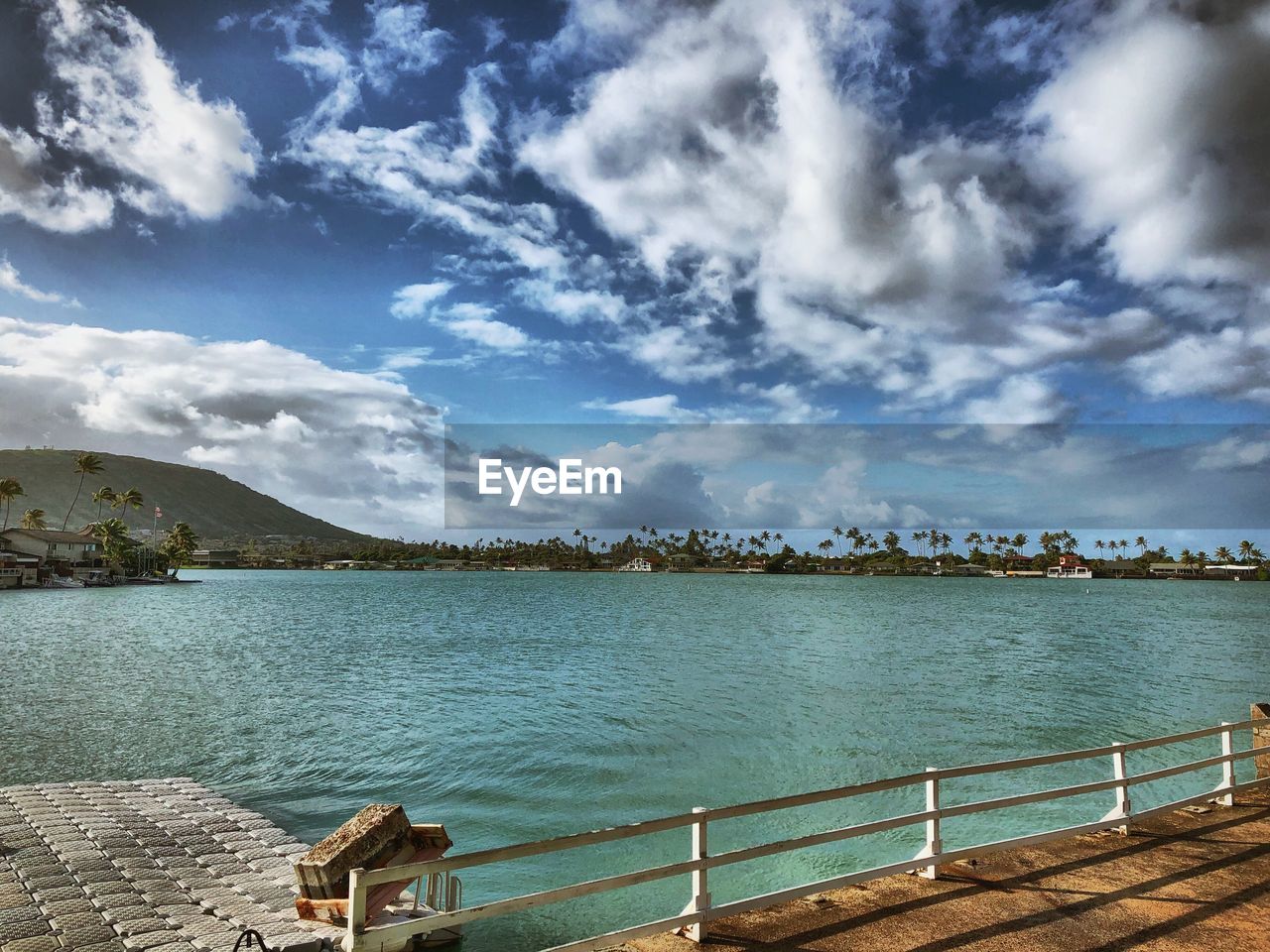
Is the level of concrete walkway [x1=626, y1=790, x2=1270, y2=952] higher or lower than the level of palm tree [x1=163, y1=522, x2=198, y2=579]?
lower

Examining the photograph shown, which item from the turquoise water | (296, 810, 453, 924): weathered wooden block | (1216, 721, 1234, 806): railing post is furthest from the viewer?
the turquoise water

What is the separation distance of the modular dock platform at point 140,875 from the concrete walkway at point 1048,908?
575 cm

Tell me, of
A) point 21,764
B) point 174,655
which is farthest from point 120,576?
point 21,764

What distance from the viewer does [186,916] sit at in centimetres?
1027

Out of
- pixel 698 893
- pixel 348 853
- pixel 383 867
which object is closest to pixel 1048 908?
pixel 698 893

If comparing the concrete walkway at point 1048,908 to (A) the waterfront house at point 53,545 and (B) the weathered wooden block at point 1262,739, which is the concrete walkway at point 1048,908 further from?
(A) the waterfront house at point 53,545

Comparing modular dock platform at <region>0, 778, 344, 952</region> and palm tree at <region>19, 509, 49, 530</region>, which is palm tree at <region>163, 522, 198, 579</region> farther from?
modular dock platform at <region>0, 778, 344, 952</region>

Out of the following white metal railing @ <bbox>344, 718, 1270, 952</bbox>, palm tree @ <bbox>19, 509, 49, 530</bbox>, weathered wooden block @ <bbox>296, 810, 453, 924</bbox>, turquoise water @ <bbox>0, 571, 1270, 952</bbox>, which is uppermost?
palm tree @ <bbox>19, 509, 49, 530</bbox>

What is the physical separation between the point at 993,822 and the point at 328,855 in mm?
16188

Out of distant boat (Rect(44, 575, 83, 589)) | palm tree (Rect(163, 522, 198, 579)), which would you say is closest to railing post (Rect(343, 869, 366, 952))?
distant boat (Rect(44, 575, 83, 589))

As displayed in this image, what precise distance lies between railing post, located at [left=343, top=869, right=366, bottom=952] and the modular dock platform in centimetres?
392

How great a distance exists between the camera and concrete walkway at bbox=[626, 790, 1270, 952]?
708 centimetres

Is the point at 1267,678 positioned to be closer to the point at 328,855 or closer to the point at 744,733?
the point at 744,733

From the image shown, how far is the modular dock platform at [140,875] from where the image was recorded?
9453 mm
